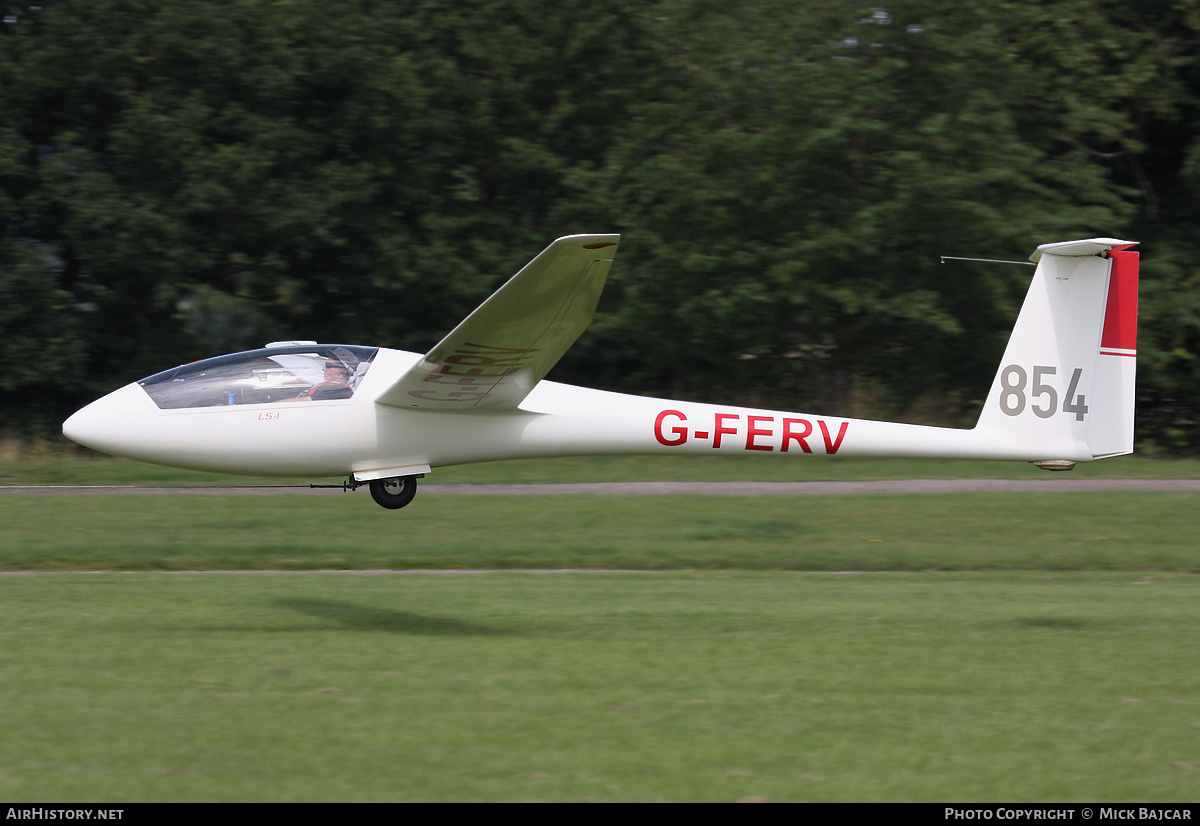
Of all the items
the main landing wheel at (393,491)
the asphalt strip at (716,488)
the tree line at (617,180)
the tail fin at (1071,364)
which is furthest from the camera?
the tree line at (617,180)

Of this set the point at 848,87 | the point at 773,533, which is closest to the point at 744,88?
the point at 848,87

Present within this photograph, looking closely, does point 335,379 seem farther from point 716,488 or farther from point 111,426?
point 716,488

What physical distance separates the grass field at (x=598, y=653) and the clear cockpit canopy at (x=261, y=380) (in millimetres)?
2088

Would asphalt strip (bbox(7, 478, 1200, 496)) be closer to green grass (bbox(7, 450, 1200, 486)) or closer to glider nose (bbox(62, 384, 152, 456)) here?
green grass (bbox(7, 450, 1200, 486))

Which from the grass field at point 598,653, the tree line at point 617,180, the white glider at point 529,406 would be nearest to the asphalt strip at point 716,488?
the grass field at point 598,653

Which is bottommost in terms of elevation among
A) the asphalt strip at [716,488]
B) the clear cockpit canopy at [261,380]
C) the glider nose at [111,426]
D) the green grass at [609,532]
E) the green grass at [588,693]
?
the green grass at [588,693]

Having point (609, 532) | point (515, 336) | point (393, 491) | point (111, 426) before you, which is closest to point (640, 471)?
point (609, 532)

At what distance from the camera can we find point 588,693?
30.4ft

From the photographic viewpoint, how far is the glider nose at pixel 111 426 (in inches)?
381

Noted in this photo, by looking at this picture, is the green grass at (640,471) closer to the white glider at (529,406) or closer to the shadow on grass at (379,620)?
the shadow on grass at (379,620)

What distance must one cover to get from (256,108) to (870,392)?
15367 millimetres

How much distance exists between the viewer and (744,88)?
1094 inches

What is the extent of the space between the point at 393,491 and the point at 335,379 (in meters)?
1.09

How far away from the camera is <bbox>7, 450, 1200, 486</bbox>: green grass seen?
22266 mm
